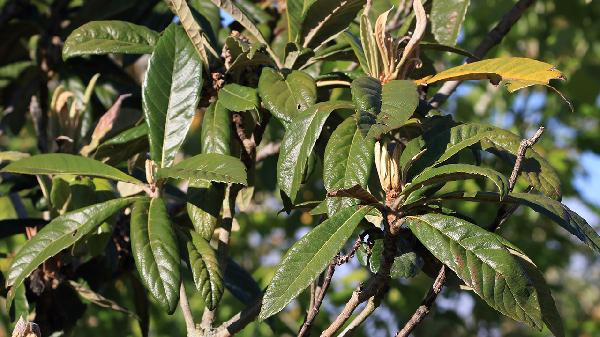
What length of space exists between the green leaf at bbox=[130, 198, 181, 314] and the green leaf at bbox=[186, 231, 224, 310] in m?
0.05

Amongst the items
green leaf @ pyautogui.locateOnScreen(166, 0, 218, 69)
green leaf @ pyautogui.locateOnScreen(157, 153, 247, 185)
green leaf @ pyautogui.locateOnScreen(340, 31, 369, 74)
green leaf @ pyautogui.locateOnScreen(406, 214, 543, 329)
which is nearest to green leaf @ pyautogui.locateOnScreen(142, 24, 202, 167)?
green leaf @ pyautogui.locateOnScreen(166, 0, 218, 69)

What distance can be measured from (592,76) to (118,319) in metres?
2.40

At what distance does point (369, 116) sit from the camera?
1.28 metres

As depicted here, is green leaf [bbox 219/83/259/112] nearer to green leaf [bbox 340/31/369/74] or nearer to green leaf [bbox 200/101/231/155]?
green leaf [bbox 200/101/231/155]

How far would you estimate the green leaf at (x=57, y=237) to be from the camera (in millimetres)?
1455

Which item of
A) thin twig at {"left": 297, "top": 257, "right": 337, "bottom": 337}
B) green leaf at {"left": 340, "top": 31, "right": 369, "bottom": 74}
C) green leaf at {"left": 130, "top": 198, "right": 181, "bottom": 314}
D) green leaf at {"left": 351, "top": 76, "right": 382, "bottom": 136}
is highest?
green leaf at {"left": 351, "top": 76, "right": 382, "bottom": 136}

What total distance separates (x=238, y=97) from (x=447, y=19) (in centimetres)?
60

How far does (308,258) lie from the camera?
127 cm

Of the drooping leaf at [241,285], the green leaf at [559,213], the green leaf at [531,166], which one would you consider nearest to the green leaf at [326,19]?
the green leaf at [531,166]

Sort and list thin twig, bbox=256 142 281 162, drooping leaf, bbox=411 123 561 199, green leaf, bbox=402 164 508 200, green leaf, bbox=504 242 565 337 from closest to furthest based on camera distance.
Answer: green leaf, bbox=402 164 508 200
green leaf, bbox=504 242 565 337
drooping leaf, bbox=411 123 561 199
thin twig, bbox=256 142 281 162

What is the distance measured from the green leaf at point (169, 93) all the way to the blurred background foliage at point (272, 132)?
0.28 m

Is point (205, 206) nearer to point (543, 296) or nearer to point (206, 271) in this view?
point (206, 271)

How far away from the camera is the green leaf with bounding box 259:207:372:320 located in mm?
1238

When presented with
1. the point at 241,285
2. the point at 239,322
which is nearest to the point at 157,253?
the point at 239,322
